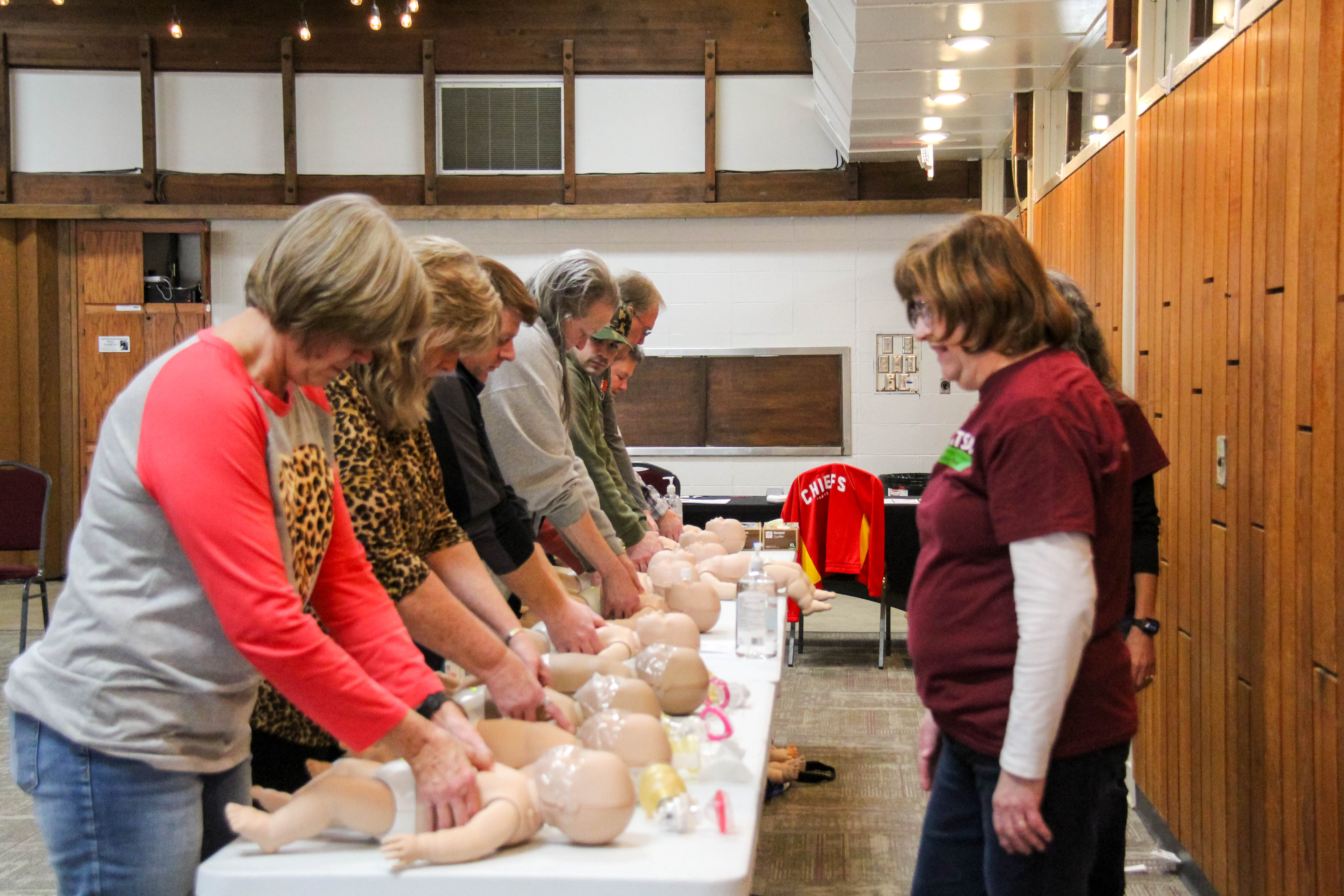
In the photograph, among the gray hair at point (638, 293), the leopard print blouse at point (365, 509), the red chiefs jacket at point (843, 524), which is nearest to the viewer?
the leopard print blouse at point (365, 509)

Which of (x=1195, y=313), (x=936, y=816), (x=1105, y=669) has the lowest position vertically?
(x=936, y=816)

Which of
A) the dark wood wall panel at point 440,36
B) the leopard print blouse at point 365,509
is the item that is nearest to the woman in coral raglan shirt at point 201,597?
the leopard print blouse at point 365,509

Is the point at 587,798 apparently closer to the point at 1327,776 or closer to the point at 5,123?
the point at 1327,776

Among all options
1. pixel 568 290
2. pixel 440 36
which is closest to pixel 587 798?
pixel 568 290

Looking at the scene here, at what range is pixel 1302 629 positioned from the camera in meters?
2.21

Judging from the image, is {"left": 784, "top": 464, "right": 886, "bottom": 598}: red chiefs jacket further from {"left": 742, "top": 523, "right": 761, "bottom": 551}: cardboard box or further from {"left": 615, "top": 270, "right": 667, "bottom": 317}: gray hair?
{"left": 615, "top": 270, "right": 667, "bottom": 317}: gray hair

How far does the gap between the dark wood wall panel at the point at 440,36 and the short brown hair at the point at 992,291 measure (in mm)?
7059

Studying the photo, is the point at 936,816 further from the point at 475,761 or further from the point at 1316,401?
the point at 1316,401

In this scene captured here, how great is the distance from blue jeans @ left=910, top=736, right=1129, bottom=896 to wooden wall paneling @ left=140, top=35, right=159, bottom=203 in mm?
8168

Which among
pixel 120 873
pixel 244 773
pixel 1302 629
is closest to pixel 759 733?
pixel 244 773

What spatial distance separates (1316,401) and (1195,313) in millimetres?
820

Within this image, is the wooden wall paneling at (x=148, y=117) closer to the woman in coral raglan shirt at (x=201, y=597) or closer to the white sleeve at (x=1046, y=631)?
the woman in coral raglan shirt at (x=201, y=597)

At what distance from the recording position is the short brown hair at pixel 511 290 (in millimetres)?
2086

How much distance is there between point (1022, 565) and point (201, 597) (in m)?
0.96
